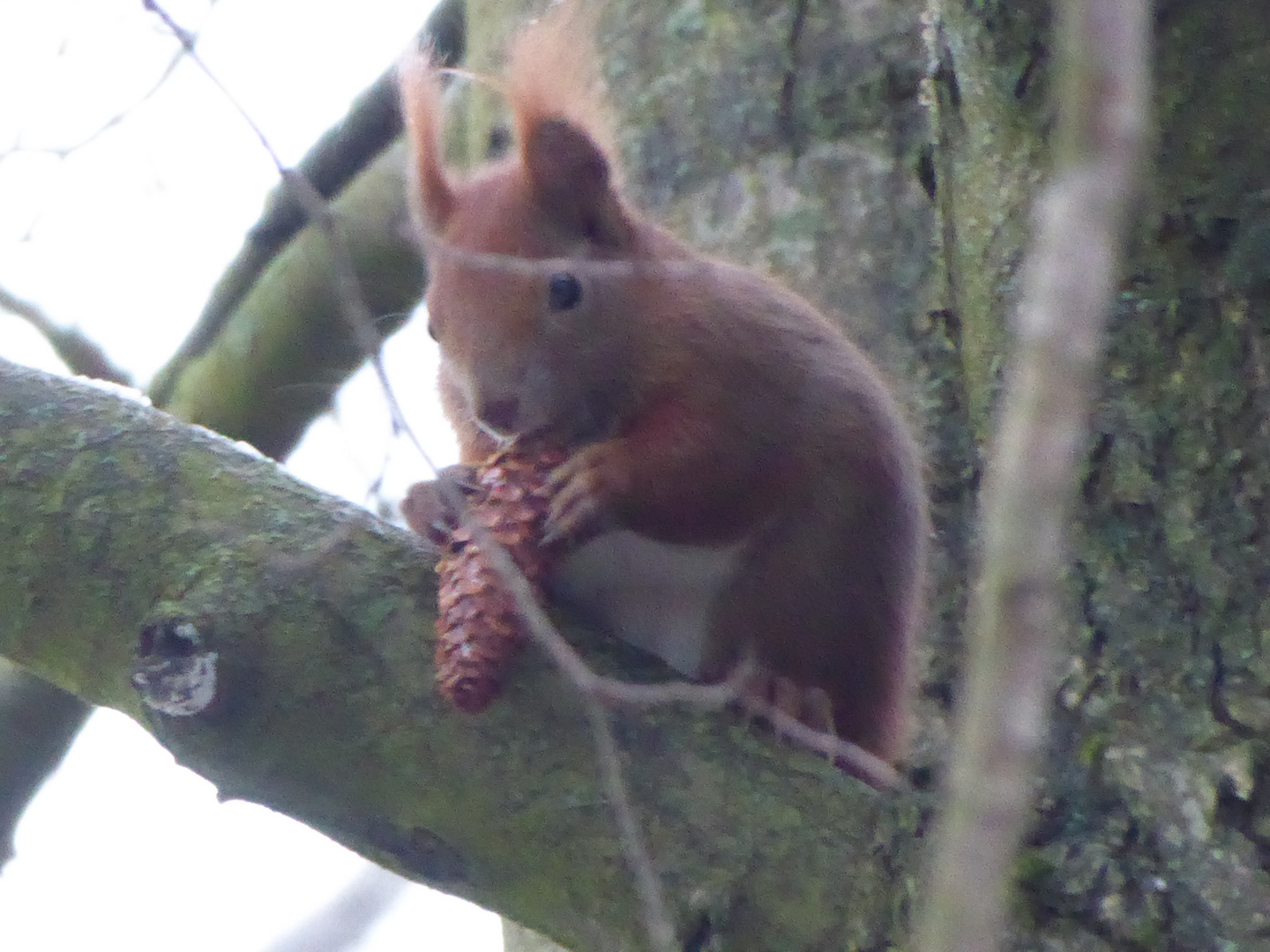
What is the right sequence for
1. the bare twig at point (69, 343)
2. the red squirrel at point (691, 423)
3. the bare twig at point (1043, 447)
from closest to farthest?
the bare twig at point (1043, 447) → the red squirrel at point (691, 423) → the bare twig at point (69, 343)

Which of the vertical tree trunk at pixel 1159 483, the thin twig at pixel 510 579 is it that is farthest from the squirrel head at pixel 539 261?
the thin twig at pixel 510 579

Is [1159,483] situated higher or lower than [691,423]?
higher

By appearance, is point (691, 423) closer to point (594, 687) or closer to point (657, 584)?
point (657, 584)

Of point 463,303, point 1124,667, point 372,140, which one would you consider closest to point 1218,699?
point 1124,667

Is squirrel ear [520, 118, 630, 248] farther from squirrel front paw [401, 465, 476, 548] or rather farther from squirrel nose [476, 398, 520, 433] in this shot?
squirrel front paw [401, 465, 476, 548]

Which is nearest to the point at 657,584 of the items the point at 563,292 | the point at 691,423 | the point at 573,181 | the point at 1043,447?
the point at 691,423

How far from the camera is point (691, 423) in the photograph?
6.26 ft

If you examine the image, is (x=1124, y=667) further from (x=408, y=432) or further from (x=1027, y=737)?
(x=1027, y=737)

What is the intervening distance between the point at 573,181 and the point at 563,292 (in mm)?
147

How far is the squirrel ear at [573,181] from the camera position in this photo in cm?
203

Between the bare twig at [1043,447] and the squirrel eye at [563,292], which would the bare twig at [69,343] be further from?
the bare twig at [1043,447]

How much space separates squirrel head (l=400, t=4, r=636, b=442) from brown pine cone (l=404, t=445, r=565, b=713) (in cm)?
28

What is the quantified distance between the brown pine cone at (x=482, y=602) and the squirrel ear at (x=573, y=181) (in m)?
0.48

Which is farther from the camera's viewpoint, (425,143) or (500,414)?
(425,143)
